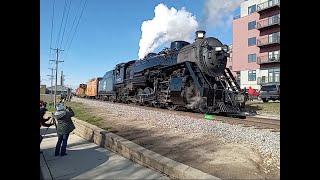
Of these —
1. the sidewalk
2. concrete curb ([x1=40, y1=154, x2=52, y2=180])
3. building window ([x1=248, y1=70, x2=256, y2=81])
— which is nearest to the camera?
the sidewalk

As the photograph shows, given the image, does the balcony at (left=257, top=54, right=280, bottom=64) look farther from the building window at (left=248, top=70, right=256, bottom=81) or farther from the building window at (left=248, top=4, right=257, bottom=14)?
the building window at (left=248, top=4, right=257, bottom=14)

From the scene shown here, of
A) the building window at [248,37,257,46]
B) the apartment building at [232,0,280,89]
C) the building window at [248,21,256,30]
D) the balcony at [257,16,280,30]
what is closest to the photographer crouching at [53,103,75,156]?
the apartment building at [232,0,280,89]

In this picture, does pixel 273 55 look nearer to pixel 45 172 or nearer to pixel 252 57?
pixel 252 57

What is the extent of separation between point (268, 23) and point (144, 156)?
49326mm

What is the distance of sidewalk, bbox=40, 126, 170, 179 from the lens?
16.2ft

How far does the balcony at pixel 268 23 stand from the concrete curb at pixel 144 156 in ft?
150

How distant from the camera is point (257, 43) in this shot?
51.5 m

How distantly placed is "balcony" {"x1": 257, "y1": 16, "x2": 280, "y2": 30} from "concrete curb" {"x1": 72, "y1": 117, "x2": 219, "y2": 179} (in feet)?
150

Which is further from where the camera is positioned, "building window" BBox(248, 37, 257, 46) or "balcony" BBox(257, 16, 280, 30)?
"building window" BBox(248, 37, 257, 46)

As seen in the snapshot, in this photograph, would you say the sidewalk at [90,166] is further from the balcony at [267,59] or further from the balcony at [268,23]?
the balcony at [268,23]
